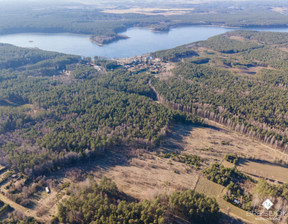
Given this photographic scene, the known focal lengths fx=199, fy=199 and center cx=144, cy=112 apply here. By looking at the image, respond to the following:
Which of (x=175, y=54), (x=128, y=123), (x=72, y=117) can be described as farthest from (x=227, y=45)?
(x=72, y=117)

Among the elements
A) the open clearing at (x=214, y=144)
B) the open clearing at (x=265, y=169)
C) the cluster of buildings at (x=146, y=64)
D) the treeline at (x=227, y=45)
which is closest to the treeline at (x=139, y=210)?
the open clearing at (x=214, y=144)

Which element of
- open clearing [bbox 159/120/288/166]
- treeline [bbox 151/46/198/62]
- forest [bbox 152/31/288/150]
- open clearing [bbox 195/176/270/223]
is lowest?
open clearing [bbox 195/176/270/223]

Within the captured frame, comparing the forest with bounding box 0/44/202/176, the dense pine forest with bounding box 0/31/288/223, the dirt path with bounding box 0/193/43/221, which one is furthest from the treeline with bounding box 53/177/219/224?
the forest with bounding box 0/44/202/176

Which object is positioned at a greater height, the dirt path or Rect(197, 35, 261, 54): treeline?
Rect(197, 35, 261, 54): treeline

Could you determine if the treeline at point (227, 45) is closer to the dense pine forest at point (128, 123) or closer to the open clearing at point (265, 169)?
the dense pine forest at point (128, 123)

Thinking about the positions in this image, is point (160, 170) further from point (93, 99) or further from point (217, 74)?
point (217, 74)

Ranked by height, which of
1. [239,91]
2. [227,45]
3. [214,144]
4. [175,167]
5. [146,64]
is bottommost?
[175,167]

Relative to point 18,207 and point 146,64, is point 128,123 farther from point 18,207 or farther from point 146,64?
point 146,64

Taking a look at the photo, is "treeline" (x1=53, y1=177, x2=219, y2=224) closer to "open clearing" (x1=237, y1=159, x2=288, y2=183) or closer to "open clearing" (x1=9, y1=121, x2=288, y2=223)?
"open clearing" (x1=9, y1=121, x2=288, y2=223)

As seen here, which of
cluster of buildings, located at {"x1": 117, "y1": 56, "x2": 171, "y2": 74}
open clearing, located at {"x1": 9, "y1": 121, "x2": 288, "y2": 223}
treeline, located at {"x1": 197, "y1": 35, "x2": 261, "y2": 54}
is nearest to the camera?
open clearing, located at {"x1": 9, "y1": 121, "x2": 288, "y2": 223}
